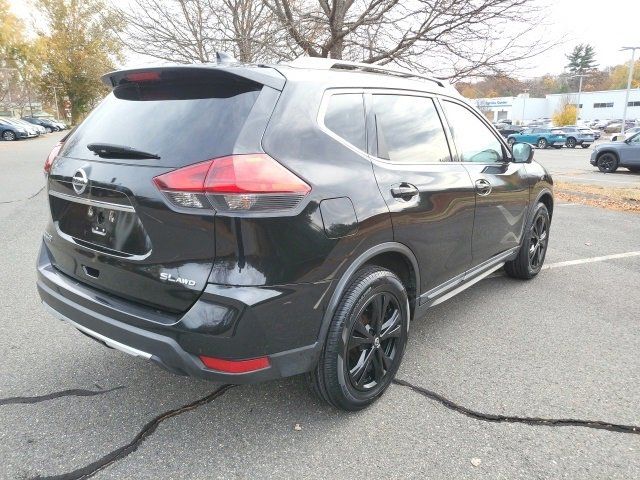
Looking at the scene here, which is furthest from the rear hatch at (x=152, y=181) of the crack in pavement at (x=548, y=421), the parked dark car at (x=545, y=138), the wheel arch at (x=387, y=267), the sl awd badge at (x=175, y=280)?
the parked dark car at (x=545, y=138)

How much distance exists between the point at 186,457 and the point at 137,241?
1.05 meters

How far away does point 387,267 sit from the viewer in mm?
2926

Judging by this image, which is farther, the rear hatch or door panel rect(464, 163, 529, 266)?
door panel rect(464, 163, 529, 266)

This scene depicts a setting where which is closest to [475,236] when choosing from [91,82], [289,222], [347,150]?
[347,150]

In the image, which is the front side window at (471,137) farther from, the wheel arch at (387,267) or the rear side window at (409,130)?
the wheel arch at (387,267)

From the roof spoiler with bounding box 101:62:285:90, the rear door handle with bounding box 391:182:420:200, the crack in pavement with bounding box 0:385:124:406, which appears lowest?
the crack in pavement with bounding box 0:385:124:406

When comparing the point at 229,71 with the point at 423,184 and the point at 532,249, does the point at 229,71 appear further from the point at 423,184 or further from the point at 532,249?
the point at 532,249

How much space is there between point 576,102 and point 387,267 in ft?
296

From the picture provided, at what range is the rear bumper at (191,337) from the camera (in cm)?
210

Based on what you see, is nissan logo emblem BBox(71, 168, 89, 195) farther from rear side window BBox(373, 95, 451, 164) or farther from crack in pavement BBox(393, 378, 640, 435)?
crack in pavement BBox(393, 378, 640, 435)

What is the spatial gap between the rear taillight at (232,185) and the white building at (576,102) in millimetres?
73765

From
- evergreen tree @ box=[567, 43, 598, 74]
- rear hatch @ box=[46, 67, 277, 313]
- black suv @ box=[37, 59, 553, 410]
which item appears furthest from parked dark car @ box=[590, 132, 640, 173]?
evergreen tree @ box=[567, 43, 598, 74]

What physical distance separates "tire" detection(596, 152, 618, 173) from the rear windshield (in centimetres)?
1812

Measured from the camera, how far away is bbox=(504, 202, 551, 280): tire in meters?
4.72
